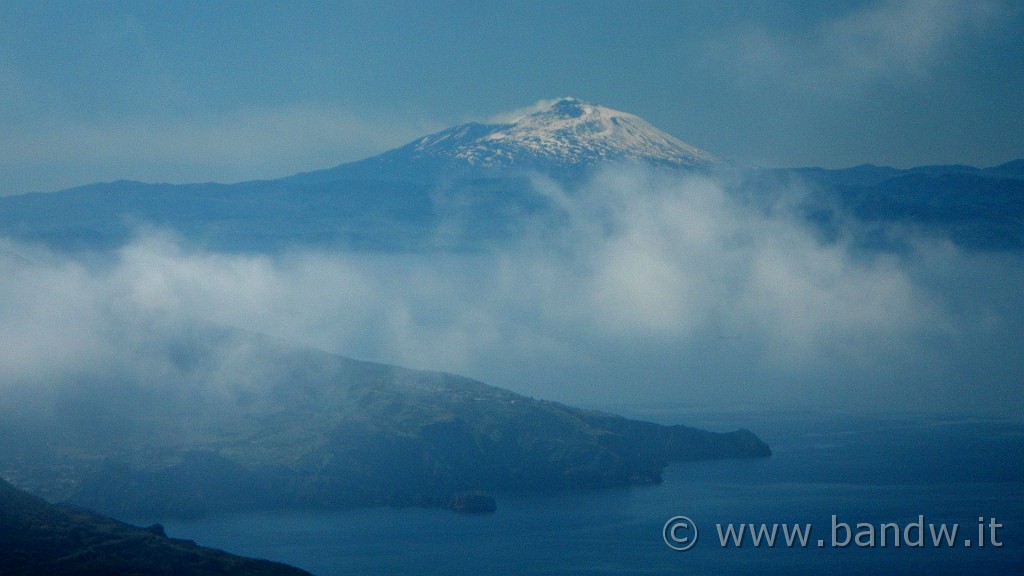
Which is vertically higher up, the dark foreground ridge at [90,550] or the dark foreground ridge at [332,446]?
the dark foreground ridge at [332,446]

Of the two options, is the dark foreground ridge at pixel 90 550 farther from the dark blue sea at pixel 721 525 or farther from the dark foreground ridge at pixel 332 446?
the dark foreground ridge at pixel 332 446

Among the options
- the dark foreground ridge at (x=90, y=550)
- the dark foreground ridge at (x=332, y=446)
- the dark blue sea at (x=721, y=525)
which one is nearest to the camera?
the dark foreground ridge at (x=90, y=550)

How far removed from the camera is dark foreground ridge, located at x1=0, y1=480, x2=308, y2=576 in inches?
2431

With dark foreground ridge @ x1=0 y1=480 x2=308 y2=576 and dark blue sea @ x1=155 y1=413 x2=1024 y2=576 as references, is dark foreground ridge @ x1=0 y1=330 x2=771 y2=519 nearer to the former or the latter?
dark blue sea @ x1=155 y1=413 x2=1024 y2=576

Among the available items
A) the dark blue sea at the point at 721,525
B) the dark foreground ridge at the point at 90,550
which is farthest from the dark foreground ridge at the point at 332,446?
the dark foreground ridge at the point at 90,550

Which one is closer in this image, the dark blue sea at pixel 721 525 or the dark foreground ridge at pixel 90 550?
the dark foreground ridge at pixel 90 550

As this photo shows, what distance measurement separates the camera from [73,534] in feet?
219

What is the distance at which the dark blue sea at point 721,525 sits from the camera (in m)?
85.1

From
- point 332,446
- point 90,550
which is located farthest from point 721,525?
point 90,550

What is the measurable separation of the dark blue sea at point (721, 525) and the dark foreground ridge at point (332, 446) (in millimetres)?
5454

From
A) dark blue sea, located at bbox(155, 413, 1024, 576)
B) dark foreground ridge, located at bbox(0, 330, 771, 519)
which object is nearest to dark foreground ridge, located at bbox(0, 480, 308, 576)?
dark blue sea, located at bbox(155, 413, 1024, 576)

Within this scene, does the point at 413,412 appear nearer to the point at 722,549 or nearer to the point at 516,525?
the point at 516,525

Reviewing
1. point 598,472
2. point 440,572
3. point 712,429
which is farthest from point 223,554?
point 712,429

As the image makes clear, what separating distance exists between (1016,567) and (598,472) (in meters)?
54.7
